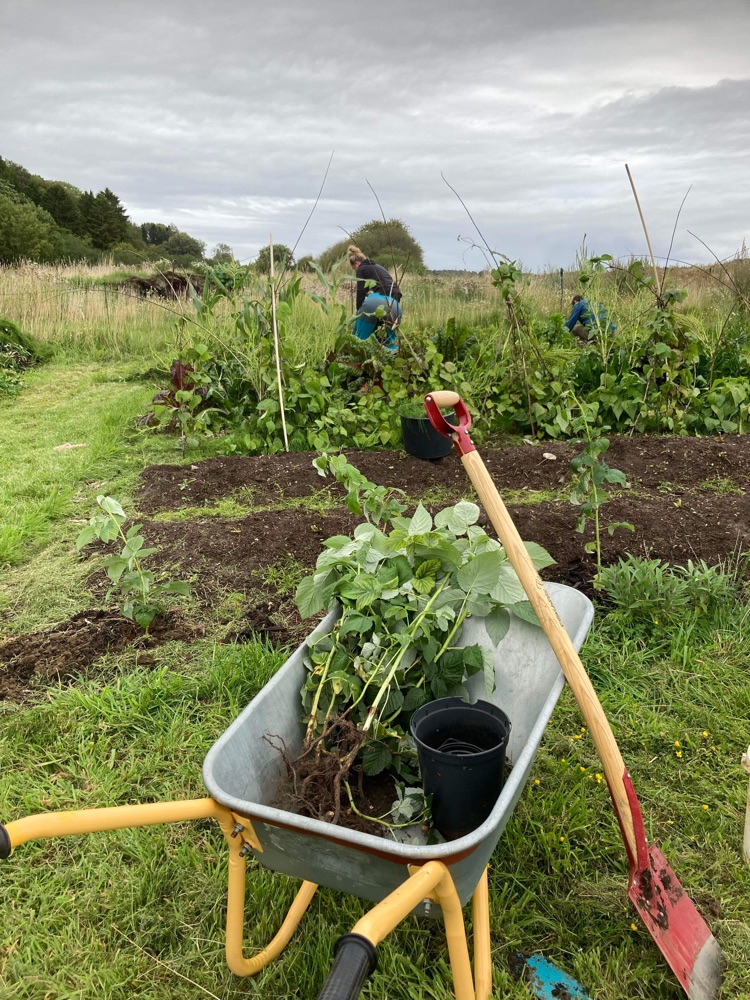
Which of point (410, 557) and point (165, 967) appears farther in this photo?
point (410, 557)

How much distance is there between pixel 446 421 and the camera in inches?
50.3

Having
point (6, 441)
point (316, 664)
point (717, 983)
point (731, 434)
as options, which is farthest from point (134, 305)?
point (717, 983)

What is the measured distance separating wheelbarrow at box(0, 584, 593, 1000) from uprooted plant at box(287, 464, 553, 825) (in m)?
0.08

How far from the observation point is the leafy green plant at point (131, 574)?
247 centimetres

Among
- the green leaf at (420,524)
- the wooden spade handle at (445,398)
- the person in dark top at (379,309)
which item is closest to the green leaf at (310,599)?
the green leaf at (420,524)

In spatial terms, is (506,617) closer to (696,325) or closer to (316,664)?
(316,664)

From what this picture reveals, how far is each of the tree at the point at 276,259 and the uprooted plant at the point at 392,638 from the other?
366 cm

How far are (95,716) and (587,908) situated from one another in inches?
64.6

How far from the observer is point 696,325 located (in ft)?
19.8

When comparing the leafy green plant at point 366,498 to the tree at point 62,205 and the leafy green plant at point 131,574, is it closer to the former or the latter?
the leafy green plant at point 131,574

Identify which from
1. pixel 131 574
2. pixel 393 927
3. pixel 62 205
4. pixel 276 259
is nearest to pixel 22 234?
pixel 62 205

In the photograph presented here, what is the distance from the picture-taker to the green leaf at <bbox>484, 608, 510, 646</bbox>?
5.35 feet

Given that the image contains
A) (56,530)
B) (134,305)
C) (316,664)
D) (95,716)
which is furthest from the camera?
(134,305)

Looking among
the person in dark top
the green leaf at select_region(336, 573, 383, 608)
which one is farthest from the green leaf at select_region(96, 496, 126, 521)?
the person in dark top
